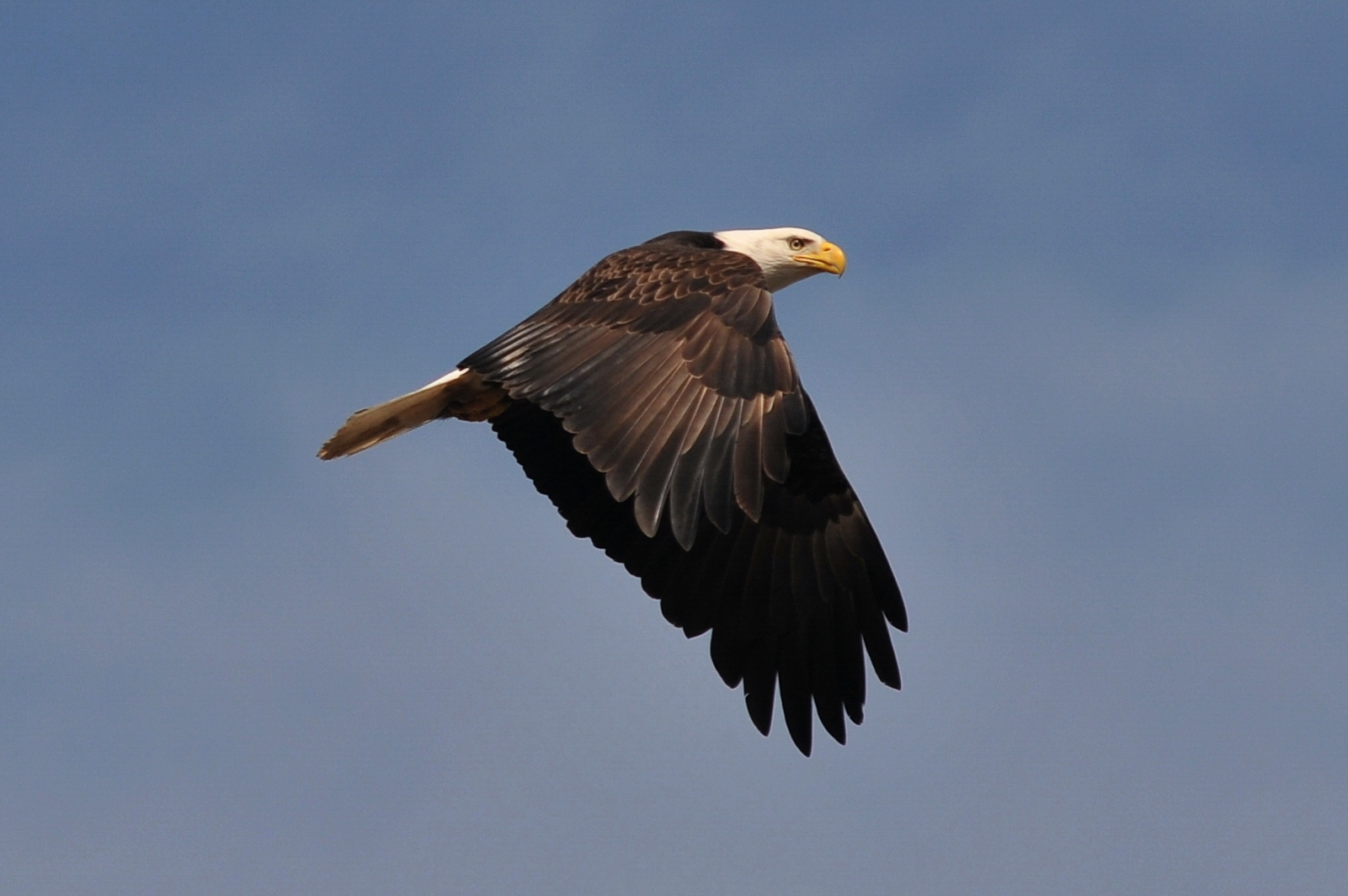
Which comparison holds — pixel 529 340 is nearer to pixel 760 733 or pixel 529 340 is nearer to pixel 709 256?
pixel 709 256

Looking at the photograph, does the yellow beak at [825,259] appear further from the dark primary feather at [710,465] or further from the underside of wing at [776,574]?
the underside of wing at [776,574]

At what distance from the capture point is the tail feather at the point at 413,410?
10844 mm

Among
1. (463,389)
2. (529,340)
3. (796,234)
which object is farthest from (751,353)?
(796,234)

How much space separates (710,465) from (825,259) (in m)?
4.04

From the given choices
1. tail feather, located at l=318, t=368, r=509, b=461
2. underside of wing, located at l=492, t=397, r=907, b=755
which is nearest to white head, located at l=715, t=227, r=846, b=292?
underside of wing, located at l=492, t=397, r=907, b=755

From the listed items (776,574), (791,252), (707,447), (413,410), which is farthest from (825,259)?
(707,447)

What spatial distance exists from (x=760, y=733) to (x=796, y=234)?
328 centimetres

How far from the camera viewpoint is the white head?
12.3m

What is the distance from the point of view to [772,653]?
11.4m

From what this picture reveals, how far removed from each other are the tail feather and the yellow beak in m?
2.28

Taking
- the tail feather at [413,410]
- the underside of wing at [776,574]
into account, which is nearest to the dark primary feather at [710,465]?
the underside of wing at [776,574]

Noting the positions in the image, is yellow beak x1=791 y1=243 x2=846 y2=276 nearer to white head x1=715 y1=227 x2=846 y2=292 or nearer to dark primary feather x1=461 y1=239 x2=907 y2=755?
white head x1=715 y1=227 x2=846 y2=292

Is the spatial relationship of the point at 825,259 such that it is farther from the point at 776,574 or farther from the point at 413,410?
the point at 413,410

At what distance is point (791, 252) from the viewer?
40.4 feet
